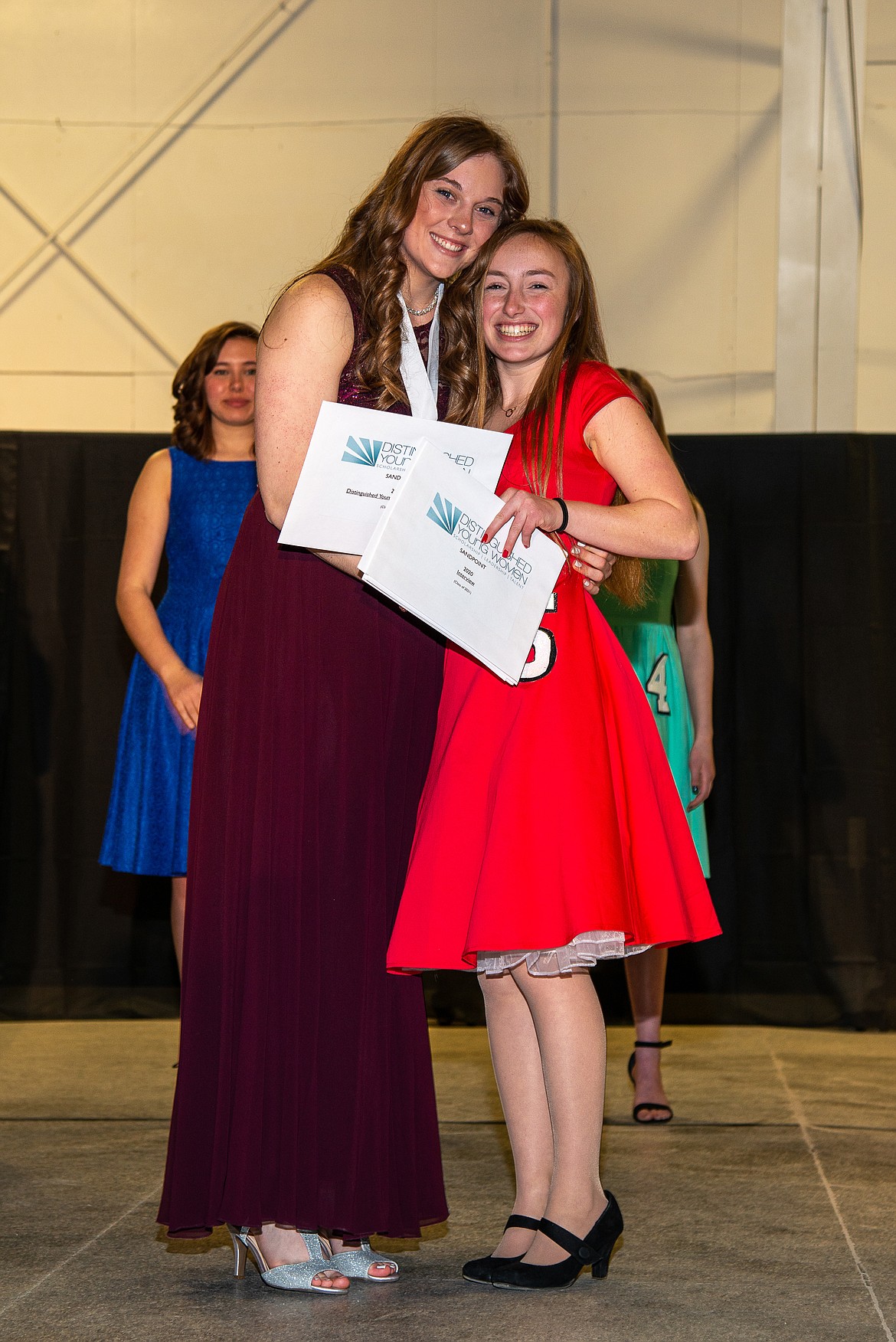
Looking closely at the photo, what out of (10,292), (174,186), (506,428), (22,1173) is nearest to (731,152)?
(174,186)

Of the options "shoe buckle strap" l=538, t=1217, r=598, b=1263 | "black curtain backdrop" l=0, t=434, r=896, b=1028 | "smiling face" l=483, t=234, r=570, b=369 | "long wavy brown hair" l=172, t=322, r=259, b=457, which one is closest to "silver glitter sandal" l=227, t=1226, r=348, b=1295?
"shoe buckle strap" l=538, t=1217, r=598, b=1263

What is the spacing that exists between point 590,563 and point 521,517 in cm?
22

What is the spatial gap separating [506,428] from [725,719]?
8.05ft

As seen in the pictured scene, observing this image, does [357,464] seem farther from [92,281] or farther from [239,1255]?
[92,281]

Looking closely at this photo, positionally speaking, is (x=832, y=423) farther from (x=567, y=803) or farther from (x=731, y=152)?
(x=567, y=803)

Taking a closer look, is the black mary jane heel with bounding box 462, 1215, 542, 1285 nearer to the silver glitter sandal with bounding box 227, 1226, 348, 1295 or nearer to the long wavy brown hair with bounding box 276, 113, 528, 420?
the silver glitter sandal with bounding box 227, 1226, 348, 1295

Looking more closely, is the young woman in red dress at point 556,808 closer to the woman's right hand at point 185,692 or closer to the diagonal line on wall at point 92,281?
the woman's right hand at point 185,692

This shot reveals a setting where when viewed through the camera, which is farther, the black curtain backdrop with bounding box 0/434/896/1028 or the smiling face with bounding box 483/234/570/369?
the black curtain backdrop with bounding box 0/434/896/1028

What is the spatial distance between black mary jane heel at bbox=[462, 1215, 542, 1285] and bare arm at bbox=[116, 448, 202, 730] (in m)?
1.55

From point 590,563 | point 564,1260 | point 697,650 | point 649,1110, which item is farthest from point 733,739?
point 564,1260

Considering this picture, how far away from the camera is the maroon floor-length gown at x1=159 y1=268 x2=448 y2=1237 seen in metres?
2.00

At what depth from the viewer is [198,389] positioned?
11.9ft

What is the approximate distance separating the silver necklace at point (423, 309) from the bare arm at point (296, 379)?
0.48 ft

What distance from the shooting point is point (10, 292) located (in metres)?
4.77
